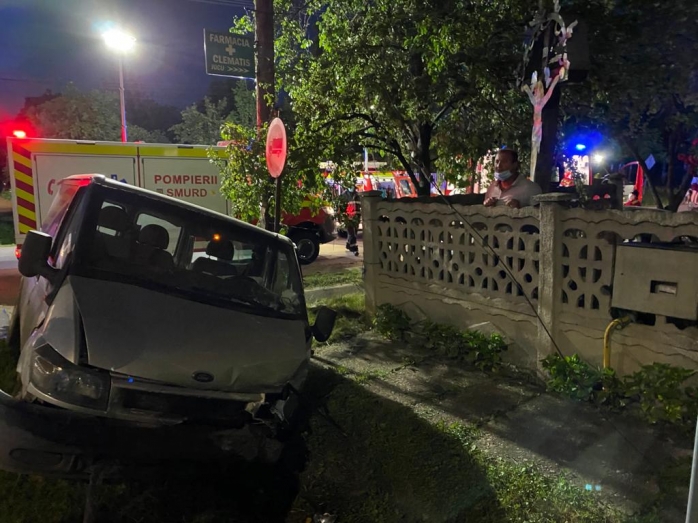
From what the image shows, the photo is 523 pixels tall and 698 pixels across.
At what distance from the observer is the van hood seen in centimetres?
278

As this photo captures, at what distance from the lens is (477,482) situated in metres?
3.23

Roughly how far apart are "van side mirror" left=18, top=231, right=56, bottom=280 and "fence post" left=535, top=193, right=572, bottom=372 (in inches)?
143

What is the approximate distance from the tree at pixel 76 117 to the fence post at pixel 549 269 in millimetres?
36814

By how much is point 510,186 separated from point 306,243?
800 cm

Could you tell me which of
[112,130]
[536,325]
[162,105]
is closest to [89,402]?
[536,325]

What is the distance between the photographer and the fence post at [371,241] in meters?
6.33

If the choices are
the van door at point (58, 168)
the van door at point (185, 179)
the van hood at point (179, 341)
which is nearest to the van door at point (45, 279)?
the van hood at point (179, 341)

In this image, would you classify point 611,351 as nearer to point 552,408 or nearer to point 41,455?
point 552,408

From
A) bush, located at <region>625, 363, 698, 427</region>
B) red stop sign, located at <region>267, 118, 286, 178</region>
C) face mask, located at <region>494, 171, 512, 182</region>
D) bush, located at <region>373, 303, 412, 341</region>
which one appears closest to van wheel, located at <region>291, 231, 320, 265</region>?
bush, located at <region>373, 303, 412, 341</region>

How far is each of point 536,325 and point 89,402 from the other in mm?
3519

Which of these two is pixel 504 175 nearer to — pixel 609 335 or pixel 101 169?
pixel 609 335

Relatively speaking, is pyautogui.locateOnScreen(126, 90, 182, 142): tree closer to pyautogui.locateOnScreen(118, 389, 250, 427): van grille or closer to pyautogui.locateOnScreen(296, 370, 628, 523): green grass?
pyautogui.locateOnScreen(296, 370, 628, 523): green grass

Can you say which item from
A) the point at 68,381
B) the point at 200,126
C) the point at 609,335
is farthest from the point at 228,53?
the point at 200,126

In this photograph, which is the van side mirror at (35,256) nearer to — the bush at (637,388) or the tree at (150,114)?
the bush at (637,388)
